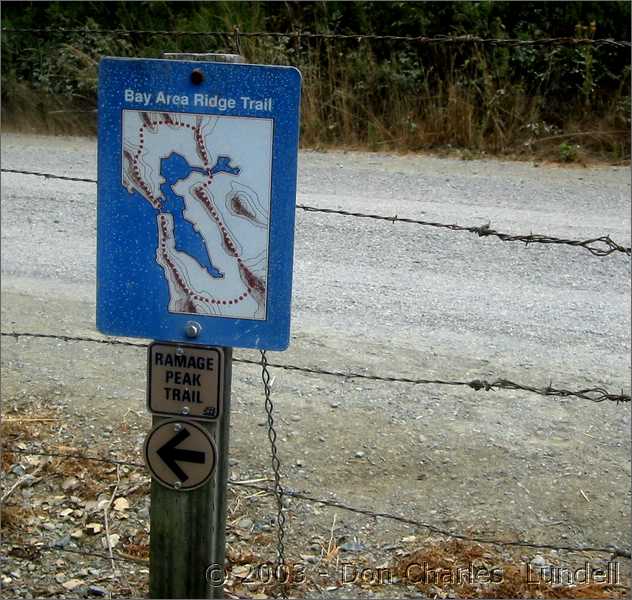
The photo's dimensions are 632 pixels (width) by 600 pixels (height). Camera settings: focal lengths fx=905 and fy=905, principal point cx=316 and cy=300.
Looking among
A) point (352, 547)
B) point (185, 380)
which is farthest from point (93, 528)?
point (185, 380)

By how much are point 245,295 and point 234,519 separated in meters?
1.67

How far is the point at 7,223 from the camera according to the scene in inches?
277

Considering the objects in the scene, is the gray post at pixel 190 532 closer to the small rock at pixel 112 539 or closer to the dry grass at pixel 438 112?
the small rock at pixel 112 539

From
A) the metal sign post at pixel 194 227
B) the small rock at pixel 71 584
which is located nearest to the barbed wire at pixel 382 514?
the small rock at pixel 71 584

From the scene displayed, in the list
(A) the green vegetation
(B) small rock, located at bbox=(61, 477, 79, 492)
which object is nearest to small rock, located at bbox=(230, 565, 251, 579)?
(B) small rock, located at bbox=(61, 477, 79, 492)

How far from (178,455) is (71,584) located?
4.05ft

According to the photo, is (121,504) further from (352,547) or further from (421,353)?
(421,353)

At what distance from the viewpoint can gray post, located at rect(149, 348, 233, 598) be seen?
82.1 inches

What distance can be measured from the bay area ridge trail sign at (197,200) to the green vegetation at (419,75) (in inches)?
326

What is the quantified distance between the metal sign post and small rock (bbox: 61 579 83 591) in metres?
1.17

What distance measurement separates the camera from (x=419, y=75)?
10945 millimetres

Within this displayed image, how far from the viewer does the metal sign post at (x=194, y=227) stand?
185 cm

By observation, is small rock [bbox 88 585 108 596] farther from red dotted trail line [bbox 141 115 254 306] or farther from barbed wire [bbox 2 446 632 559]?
red dotted trail line [bbox 141 115 254 306]

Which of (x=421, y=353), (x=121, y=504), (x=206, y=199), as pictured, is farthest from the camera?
(x=421, y=353)
